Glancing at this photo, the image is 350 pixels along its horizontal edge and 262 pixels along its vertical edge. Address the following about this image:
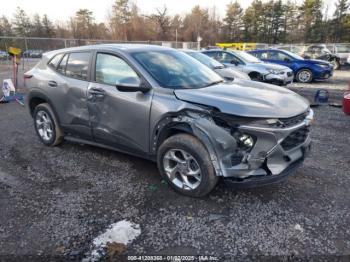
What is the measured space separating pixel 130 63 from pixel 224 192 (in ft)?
6.46

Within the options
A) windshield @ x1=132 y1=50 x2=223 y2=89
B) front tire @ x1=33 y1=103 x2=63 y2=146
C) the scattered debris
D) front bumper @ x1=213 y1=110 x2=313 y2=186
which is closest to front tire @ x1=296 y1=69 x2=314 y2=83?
windshield @ x1=132 y1=50 x2=223 y2=89

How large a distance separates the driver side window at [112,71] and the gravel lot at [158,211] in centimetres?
128

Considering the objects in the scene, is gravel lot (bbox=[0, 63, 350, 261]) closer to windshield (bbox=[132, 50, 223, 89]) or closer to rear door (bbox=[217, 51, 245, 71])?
windshield (bbox=[132, 50, 223, 89])

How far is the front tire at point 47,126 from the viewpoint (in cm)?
472

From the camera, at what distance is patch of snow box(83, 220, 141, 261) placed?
2520 millimetres

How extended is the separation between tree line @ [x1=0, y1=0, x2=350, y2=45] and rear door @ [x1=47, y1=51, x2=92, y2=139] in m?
45.9

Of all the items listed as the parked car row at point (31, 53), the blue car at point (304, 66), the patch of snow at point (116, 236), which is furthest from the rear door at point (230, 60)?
the parked car row at point (31, 53)

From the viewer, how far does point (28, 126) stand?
637 cm

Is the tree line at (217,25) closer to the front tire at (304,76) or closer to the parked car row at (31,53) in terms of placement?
the parked car row at (31,53)

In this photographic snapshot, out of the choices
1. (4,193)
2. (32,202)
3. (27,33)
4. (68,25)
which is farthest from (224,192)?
(68,25)

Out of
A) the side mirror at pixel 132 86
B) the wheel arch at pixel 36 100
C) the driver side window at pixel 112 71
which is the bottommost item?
the wheel arch at pixel 36 100

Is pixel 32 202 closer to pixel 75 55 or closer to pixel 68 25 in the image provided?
pixel 75 55

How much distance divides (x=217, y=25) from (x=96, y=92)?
68358mm

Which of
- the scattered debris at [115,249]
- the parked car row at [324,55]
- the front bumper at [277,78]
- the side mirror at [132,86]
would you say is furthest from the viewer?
the parked car row at [324,55]
